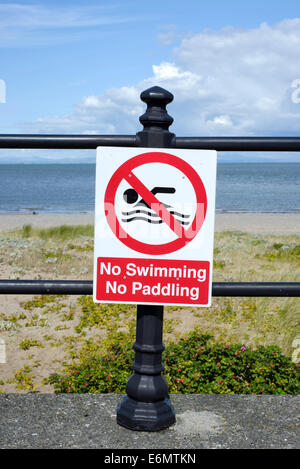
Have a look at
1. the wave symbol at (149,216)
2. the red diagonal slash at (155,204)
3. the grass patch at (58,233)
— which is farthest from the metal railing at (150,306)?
the grass patch at (58,233)

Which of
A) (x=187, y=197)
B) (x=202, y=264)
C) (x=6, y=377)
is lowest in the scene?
(x=6, y=377)

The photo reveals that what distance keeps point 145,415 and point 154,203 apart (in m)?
0.83

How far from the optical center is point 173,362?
3400 millimetres

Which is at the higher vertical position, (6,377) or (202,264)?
(202,264)

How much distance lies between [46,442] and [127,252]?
2.54 feet

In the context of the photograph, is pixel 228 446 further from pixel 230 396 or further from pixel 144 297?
pixel 144 297

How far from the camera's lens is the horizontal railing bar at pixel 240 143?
2.04 m

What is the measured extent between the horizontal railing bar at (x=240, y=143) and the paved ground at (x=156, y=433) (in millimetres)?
1116

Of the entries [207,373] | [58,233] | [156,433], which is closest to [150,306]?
[156,433]

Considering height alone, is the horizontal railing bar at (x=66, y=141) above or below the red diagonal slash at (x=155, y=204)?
above

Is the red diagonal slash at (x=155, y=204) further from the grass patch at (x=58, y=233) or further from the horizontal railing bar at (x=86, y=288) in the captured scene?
the grass patch at (x=58, y=233)

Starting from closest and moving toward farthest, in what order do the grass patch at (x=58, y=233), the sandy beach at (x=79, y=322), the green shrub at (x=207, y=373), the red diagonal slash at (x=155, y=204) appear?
the red diagonal slash at (x=155, y=204)
the green shrub at (x=207, y=373)
the sandy beach at (x=79, y=322)
the grass patch at (x=58, y=233)

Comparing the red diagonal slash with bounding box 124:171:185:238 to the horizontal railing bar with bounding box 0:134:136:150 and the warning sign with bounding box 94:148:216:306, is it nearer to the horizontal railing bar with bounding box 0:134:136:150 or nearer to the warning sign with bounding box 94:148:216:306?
the warning sign with bounding box 94:148:216:306

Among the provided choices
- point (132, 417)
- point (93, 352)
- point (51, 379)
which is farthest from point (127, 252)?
point (93, 352)
